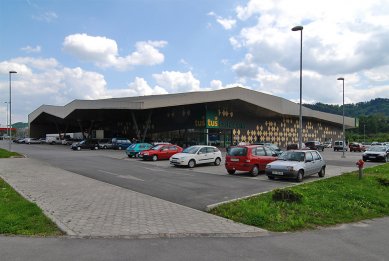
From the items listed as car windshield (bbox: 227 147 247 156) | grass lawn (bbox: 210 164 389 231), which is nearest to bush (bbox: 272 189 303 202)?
grass lawn (bbox: 210 164 389 231)

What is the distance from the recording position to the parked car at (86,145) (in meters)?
49.6

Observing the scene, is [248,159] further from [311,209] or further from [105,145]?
[105,145]

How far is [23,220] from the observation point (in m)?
7.76

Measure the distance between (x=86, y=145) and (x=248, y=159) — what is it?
36810 mm

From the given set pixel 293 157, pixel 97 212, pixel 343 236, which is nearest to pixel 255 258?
pixel 343 236

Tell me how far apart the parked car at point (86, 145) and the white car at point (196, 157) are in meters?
29.2

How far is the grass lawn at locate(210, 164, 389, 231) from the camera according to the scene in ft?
27.0

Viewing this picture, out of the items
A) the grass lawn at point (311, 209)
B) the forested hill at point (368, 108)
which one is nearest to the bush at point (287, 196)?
the grass lawn at point (311, 209)

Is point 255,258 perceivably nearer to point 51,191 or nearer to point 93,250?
point 93,250

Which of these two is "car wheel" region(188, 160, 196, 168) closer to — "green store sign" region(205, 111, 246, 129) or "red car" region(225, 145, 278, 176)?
"red car" region(225, 145, 278, 176)

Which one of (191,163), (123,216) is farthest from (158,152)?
(123,216)

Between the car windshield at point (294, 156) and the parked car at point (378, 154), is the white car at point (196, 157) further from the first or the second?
the parked car at point (378, 154)

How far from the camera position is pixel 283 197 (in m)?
10.2

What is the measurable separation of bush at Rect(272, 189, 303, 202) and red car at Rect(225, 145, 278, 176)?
801cm
